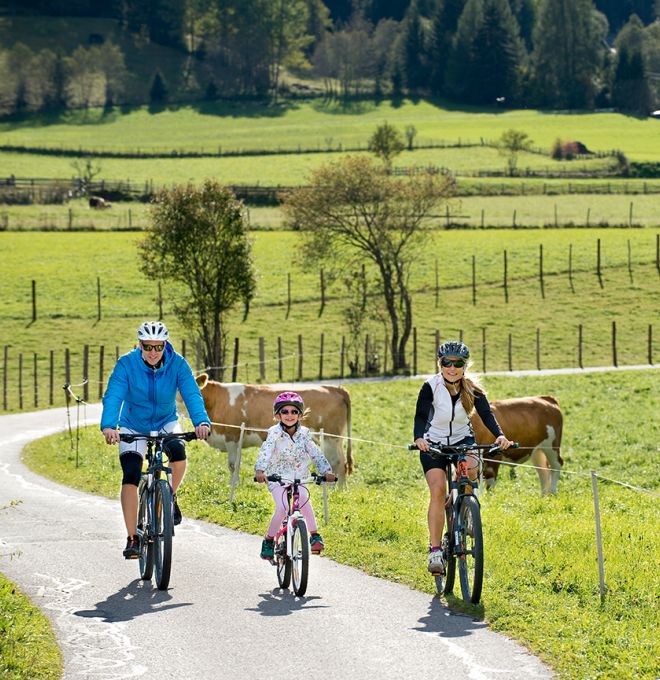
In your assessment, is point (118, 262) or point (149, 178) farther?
point (149, 178)

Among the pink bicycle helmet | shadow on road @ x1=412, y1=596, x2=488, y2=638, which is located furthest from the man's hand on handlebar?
shadow on road @ x1=412, y1=596, x2=488, y2=638

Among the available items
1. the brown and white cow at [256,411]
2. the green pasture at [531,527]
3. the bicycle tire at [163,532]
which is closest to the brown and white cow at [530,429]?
the green pasture at [531,527]

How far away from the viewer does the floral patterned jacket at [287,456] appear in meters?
12.7

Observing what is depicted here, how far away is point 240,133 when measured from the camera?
7023 inches

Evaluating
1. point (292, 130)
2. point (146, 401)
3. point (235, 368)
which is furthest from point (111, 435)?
point (292, 130)

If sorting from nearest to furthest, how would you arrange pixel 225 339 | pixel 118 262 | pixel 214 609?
pixel 214 609 < pixel 225 339 < pixel 118 262

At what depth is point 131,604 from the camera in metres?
12.0

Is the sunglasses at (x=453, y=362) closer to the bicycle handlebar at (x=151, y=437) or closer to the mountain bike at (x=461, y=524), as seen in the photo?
the mountain bike at (x=461, y=524)

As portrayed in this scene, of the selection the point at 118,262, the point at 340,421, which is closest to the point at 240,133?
the point at 118,262

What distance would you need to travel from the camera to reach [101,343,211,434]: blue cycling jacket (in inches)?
A: 500

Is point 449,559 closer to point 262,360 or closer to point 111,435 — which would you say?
point 111,435

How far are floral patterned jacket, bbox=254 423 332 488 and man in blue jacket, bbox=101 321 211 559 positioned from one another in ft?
2.15

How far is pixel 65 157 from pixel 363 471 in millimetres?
129277

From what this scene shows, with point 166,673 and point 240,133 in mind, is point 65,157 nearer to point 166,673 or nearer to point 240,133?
point 240,133
